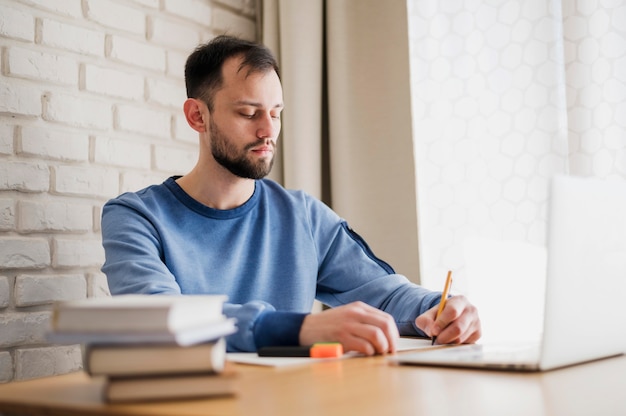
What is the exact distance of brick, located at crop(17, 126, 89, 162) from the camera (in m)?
1.67

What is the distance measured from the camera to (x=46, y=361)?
171 centimetres

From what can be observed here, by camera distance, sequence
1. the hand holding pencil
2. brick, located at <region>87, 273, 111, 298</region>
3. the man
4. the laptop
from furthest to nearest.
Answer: brick, located at <region>87, 273, 111, 298</region>
the man
the hand holding pencil
the laptop

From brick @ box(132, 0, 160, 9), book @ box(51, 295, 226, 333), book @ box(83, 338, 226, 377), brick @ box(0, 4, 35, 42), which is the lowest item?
book @ box(83, 338, 226, 377)

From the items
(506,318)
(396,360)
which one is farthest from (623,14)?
(396,360)

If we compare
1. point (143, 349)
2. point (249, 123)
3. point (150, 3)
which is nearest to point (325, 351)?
point (143, 349)

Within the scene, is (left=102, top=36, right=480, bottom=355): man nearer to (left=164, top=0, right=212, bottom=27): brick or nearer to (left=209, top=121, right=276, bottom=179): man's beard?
(left=209, top=121, right=276, bottom=179): man's beard

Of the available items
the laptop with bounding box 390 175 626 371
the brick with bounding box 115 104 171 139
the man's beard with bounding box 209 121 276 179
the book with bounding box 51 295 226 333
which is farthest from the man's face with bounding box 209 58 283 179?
the book with bounding box 51 295 226 333

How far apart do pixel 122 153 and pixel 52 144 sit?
0.71 ft

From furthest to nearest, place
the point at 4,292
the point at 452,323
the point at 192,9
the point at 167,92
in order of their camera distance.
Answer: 1. the point at 192,9
2. the point at 167,92
3. the point at 4,292
4. the point at 452,323

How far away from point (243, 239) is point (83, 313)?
966 mm

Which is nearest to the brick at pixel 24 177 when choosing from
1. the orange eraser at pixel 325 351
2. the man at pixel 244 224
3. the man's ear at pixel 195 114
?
the man at pixel 244 224

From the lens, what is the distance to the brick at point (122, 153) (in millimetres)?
1844

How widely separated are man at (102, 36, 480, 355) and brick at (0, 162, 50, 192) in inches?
8.8

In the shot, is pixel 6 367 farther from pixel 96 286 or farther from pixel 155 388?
pixel 155 388
